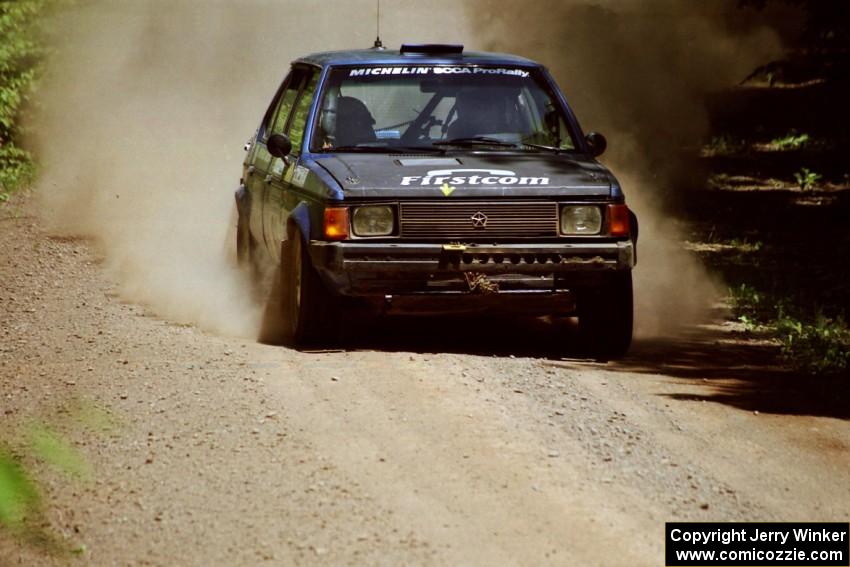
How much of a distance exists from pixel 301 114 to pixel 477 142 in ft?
3.95

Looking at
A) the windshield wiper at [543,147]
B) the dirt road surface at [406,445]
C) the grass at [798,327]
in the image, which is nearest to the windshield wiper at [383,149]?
the windshield wiper at [543,147]

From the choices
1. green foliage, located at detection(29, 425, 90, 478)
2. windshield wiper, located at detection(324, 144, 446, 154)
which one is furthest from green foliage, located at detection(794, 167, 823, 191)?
green foliage, located at detection(29, 425, 90, 478)

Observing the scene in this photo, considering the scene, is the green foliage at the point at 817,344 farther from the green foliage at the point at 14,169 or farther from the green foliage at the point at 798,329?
the green foliage at the point at 14,169

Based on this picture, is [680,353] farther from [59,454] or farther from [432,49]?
[59,454]

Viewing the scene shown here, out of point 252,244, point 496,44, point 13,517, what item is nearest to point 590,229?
point 252,244

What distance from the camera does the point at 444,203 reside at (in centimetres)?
777

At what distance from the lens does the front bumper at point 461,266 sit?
7.69 metres

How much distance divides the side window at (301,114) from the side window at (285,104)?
26 centimetres

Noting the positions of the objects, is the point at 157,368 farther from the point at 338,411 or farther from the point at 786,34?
the point at 786,34

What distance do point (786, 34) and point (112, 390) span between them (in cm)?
2311

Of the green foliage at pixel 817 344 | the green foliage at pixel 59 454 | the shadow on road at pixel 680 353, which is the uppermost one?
the green foliage at pixel 59 454

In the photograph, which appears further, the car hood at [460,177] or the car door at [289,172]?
the car door at [289,172]

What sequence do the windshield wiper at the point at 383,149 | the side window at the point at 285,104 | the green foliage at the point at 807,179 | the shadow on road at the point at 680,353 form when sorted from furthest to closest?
the green foliage at the point at 807,179, the side window at the point at 285,104, the windshield wiper at the point at 383,149, the shadow on road at the point at 680,353
